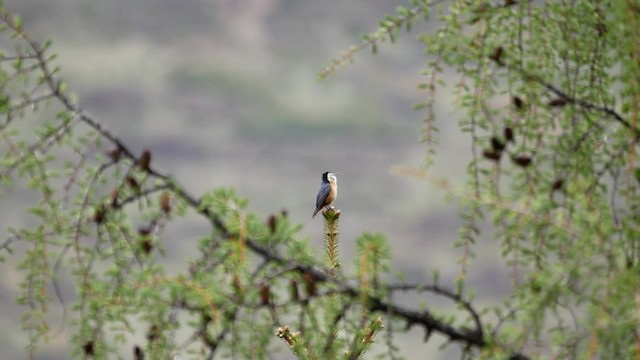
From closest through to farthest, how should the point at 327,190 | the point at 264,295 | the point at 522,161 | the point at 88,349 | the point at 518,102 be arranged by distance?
1. the point at 264,295
2. the point at 88,349
3. the point at 522,161
4. the point at 518,102
5. the point at 327,190

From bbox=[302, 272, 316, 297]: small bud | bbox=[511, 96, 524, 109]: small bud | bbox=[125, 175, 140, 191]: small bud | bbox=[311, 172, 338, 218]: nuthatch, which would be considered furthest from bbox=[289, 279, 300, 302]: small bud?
bbox=[311, 172, 338, 218]: nuthatch

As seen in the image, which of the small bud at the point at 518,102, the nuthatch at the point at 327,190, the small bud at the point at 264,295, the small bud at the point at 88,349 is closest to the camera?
the small bud at the point at 264,295

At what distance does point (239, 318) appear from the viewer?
124 centimetres

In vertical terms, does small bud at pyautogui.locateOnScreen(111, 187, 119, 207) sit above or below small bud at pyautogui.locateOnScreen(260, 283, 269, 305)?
above

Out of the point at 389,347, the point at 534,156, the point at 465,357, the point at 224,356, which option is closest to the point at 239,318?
the point at 224,356

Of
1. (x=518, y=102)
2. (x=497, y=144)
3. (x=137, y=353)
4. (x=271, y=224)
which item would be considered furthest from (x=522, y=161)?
(x=137, y=353)

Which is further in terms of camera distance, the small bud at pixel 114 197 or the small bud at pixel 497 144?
the small bud at pixel 497 144

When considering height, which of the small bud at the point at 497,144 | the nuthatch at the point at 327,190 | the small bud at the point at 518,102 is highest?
the nuthatch at the point at 327,190

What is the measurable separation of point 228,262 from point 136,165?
0.22m

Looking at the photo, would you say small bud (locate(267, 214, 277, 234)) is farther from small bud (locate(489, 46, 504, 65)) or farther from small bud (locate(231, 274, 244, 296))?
small bud (locate(489, 46, 504, 65))

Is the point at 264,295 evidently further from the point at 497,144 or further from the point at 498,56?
the point at 498,56

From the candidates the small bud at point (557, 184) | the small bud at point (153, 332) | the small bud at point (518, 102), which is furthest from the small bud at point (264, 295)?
the small bud at point (518, 102)

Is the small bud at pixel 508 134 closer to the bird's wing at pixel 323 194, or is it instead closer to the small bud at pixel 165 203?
the small bud at pixel 165 203

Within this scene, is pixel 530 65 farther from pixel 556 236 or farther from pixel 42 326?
pixel 42 326
